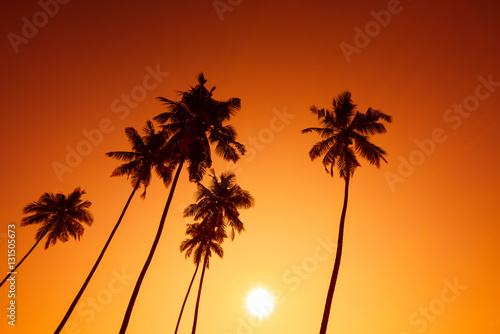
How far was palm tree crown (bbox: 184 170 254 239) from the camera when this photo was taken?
86.9ft

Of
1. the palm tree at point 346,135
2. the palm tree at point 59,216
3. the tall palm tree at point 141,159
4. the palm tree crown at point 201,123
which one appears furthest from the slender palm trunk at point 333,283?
the palm tree at point 59,216

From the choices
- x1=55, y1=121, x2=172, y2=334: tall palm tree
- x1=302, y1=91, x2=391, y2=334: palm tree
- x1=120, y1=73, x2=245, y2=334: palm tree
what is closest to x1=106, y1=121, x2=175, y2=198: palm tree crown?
x1=55, y1=121, x2=172, y2=334: tall palm tree

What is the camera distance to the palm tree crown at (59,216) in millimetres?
30297

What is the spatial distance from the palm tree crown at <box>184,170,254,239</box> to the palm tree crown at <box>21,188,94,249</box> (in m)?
14.3

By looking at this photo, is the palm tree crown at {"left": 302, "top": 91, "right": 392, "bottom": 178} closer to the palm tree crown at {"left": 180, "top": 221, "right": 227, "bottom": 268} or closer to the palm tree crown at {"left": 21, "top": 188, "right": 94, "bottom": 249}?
the palm tree crown at {"left": 180, "top": 221, "right": 227, "bottom": 268}

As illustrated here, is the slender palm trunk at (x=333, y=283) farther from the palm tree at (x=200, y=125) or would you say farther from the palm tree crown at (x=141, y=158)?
the palm tree crown at (x=141, y=158)

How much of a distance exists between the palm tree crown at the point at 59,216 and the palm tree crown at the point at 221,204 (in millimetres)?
14339

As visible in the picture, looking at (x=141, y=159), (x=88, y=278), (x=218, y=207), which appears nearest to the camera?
(x=88, y=278)

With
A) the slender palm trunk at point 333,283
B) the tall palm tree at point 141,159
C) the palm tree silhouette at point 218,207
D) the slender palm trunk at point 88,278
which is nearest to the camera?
the slender palm trunk at point 333,283

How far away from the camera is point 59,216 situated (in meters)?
31.3

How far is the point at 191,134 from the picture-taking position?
17922mm

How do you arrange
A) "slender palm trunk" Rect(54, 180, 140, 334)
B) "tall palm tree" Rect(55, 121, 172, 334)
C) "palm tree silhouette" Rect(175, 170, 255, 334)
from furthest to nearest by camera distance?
"palm tree silhouette" Rect(175, 170, 255, 334) < "tall palm tree" Rect(55, 121, 172, 334) < "slender palm trunk" Rect(54, 180, 140, 334)

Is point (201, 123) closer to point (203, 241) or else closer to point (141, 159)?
point (141, 159)

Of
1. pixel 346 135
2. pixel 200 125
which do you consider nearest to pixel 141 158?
pixel 200 125
